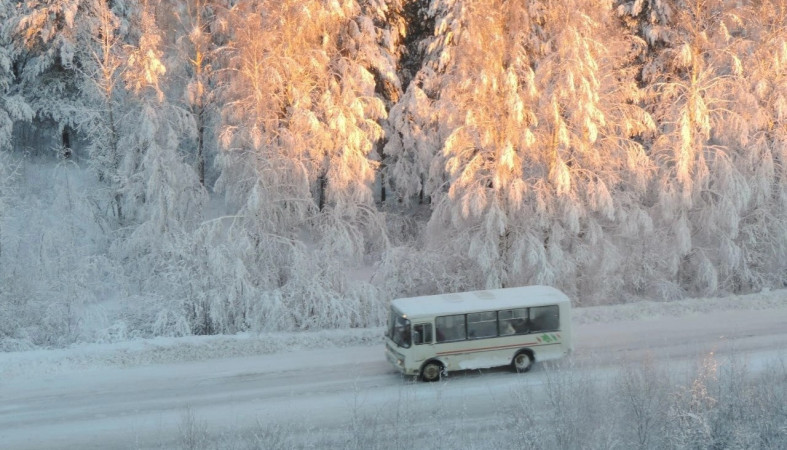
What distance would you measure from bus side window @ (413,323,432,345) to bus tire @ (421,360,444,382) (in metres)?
0.54

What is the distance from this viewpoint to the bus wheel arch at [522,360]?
17.1m

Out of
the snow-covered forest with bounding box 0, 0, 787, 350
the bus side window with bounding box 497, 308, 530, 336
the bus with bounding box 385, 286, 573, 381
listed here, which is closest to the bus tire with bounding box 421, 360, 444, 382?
the bus with bounding box 385, 286, 573, 381

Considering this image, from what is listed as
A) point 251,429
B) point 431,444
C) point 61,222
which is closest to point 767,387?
point 431,444

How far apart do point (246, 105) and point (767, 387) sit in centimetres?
1778

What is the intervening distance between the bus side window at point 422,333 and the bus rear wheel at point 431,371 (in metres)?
0.55

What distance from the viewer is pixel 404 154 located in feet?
101

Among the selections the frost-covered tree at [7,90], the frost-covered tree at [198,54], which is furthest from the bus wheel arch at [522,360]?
the frost-covered tree at [7,90]

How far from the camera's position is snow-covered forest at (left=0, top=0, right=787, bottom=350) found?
2191 cm

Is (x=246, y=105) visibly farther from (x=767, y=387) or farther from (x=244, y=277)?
(x=767, y=387)

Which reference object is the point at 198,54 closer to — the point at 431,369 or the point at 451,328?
the point at 451,328

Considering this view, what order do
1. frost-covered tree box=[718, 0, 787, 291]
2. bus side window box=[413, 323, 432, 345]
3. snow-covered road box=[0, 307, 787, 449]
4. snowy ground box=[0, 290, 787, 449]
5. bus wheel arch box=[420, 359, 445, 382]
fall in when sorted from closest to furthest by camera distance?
snowy ground box=[0, 290, 787, 449] → snow-covered road box=[0, 307, 787, 449] → bus side window box=[413, 323, 432, 345] → bus wheel arch box=[420, 359, 445, 382] → frost-covered tree box=[718, 0, 787, 291]

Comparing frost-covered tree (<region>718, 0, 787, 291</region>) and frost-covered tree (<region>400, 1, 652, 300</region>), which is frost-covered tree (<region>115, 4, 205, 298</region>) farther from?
frost-covered tree (<region>718, 0, 787, 291</region>)

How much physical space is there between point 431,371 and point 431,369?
0.05 m

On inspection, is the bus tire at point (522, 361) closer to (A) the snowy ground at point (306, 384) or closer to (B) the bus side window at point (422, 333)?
(A) the snowy ground at point (306, 384)
